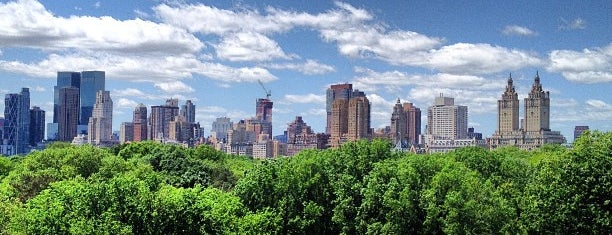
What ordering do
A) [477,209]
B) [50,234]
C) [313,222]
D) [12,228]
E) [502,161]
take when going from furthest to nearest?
[502,161], [313,222], [477,209], [12,228], [50,234]

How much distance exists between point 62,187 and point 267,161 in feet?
56.8

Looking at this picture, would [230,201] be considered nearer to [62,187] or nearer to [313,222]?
[313,222]

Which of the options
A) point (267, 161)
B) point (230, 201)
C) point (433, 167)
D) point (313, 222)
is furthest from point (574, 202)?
point (267, 161)

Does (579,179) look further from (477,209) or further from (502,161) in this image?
(502,161)

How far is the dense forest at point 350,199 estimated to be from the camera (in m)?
33.7

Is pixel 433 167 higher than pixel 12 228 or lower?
higher

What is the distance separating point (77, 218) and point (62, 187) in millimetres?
4119

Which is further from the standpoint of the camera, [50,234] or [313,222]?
[313,222]

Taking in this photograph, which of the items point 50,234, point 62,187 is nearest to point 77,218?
point 50,234

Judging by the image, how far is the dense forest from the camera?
110 ft

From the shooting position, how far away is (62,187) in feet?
116

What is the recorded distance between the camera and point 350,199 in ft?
143

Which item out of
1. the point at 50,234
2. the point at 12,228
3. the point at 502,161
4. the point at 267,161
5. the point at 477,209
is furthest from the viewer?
the point at 502,161

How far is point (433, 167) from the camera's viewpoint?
4509 cm
